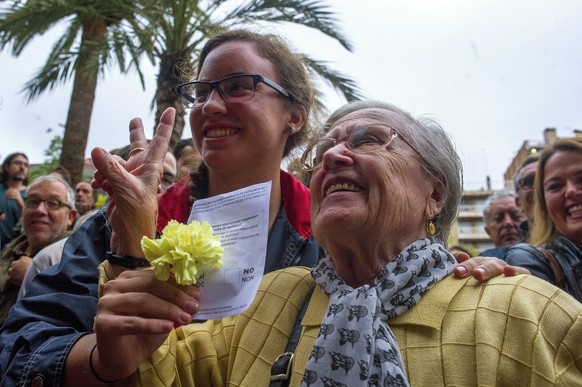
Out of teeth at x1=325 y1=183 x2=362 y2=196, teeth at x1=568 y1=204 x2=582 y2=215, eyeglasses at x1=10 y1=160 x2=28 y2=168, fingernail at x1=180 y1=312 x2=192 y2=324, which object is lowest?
teeth at x1=568 y1=204 x2=582 y2=215

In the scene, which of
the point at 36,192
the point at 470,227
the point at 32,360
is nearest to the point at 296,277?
the point at 32,360

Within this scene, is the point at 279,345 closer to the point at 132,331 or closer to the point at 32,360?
the point at 132,331

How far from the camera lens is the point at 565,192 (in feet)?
9.45

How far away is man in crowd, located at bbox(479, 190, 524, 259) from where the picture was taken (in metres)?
4.70

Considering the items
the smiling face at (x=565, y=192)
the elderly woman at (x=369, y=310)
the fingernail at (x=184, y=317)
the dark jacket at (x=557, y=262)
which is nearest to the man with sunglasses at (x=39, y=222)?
the elderly woman at (x=369, y=310)

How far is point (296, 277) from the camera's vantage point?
6.87ft

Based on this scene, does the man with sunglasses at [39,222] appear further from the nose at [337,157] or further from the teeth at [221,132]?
the nose at [337,157]

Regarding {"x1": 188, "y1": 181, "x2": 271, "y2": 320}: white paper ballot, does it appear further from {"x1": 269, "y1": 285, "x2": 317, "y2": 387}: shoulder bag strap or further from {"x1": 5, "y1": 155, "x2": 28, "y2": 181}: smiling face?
{"x1": 5, "y1": 155, "x2": 28, "y2": 181}: smiling face

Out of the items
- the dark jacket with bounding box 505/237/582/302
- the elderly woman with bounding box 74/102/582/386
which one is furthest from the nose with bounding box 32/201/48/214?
the dark jacket with bounding box 505/237/582/302

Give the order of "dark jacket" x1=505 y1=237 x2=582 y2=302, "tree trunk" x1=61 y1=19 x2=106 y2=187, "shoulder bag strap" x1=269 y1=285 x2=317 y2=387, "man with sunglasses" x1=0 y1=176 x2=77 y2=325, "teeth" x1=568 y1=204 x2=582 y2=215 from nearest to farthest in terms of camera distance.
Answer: "shoulder bag strap" x1=269 y1=285 x2=317 y2=387
"dark jacket" x1=505 y1=237 x2=582 y2=302
"teeth" x1=568 y1=204 x2=582 y2=215
"man with sunglasses" x1=0 y1=176 x2=77 y2=325
"tree trunk" x1=61 y1=19 x2=106 y2=187

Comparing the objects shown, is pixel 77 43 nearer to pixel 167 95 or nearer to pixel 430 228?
pixel 167 95

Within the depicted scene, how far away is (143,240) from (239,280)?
280 mm

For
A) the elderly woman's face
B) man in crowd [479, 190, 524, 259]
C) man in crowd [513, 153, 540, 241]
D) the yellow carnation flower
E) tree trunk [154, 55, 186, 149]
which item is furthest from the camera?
tree trunk [154, 55, 186, 149]

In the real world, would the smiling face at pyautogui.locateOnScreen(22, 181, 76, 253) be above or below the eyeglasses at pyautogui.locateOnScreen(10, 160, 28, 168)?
below
